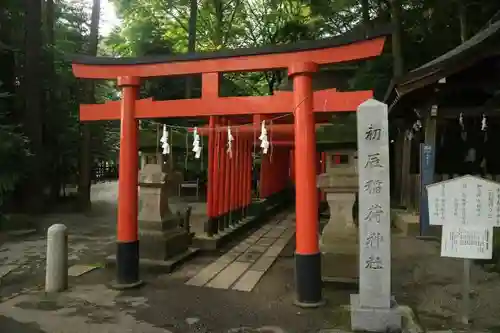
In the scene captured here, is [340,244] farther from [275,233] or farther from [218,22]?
[218,22]

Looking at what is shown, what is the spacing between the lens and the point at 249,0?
87.0ft

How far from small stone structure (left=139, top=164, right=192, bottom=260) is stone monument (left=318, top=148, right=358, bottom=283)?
3257 mm

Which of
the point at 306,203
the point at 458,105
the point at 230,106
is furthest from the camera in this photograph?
the point at 458,105

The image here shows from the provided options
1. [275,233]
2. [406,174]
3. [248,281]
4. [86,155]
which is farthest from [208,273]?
[86,155]

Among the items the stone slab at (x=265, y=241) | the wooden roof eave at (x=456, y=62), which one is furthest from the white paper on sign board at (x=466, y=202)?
the stone slab at (x=265, y=241)

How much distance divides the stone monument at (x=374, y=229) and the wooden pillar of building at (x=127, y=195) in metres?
3.89

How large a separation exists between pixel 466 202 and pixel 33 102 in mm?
14806

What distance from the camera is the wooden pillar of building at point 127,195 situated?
719cm

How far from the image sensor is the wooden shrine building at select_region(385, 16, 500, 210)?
789 cm

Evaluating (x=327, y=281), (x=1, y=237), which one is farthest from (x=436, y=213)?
(x=1, y=237)

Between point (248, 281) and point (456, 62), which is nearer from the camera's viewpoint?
point (456, 62)

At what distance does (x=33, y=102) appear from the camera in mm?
15188

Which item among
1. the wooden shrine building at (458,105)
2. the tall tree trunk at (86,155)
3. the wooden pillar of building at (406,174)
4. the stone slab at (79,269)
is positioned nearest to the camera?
the wooden shrine building at (458,105)

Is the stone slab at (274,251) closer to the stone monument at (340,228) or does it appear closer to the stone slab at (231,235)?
the stone slab at (231,235)
